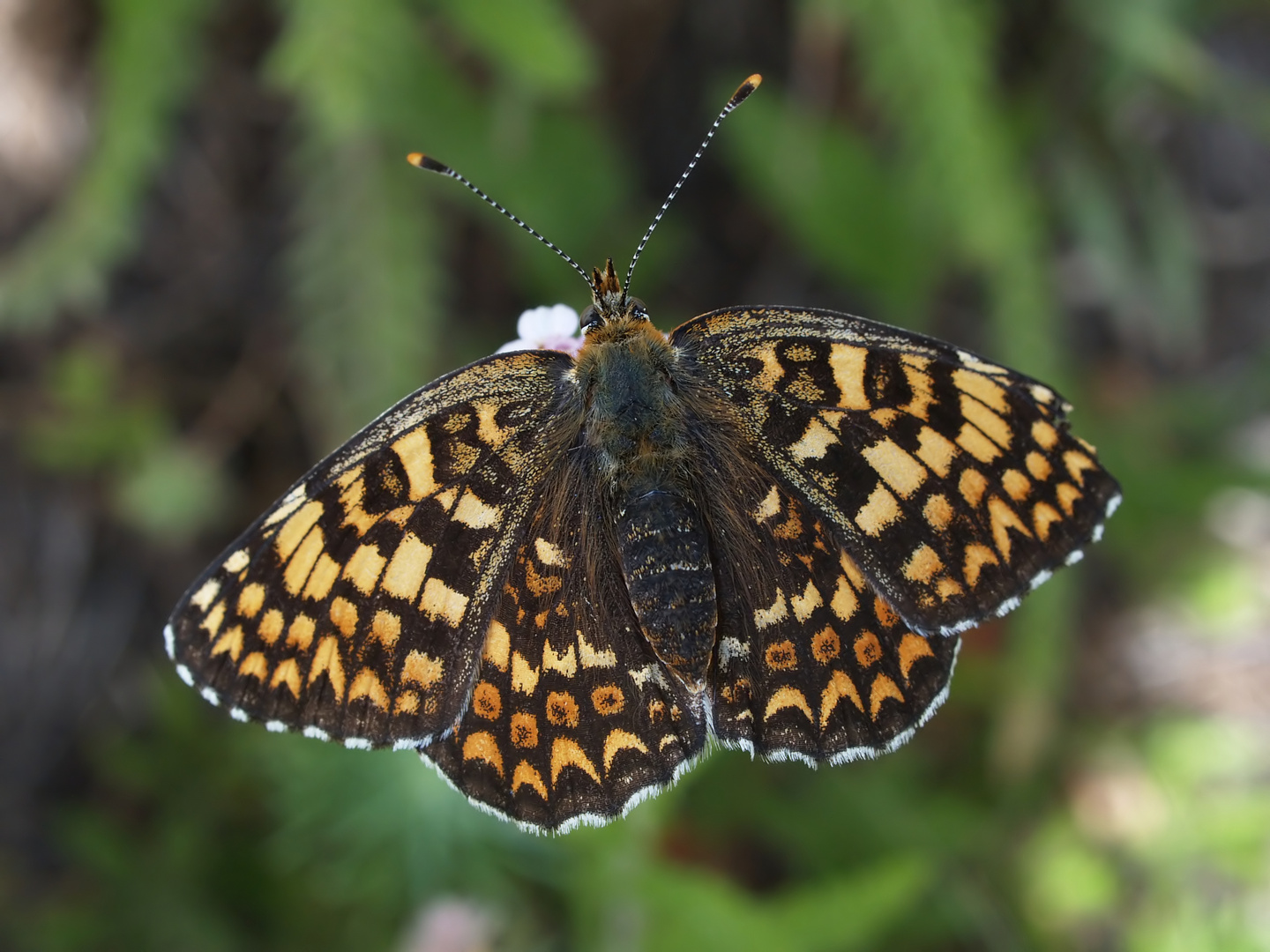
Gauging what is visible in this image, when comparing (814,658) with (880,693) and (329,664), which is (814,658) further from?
(329,664)

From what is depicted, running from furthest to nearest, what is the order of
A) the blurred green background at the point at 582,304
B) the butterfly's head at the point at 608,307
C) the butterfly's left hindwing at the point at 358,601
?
the blurred green background at the point at 582,304 → the butterfly's head at the point at 608,307 → the butterfly's left hindwing at the point at 358,601

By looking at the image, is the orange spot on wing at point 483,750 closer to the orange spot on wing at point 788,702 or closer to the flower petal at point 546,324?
the orange spot on wing at point 788,702

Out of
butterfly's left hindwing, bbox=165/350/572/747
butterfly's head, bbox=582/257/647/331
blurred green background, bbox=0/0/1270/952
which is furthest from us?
blurred green background, bbox=0/0/1270/952

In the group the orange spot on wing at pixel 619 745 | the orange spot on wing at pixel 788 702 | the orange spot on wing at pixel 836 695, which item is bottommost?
the orange spot on wing at pixel 619 745

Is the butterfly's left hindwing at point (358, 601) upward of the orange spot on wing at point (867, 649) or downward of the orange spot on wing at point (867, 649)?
downward

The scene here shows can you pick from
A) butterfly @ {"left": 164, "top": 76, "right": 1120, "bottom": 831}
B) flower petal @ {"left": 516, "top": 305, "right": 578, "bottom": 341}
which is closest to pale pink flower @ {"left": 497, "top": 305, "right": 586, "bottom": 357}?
flower petal @ {"left": 516, "top": 305, "right": 578, "bottom": 341}

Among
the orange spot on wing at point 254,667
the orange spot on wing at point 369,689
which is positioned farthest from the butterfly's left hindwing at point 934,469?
the orange spot on wing at point 254,667

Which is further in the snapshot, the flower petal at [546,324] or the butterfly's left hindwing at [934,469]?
the flower petal at [546,324]

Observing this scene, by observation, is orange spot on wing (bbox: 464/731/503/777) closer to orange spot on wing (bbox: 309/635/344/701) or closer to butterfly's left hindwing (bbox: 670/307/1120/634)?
orange spot on wing (bbox: 309/635/344/701)
